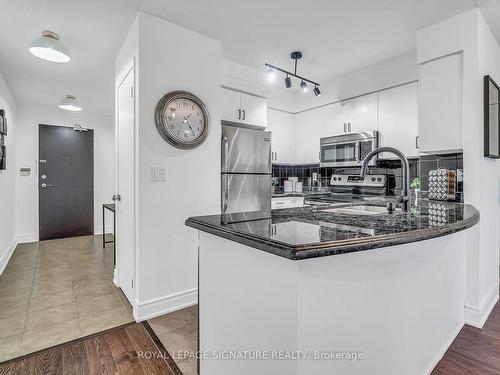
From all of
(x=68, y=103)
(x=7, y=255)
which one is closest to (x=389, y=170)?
(x=68, y=103)

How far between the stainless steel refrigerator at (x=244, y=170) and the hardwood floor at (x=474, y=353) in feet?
6.54

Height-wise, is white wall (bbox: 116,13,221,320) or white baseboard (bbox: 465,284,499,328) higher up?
white wall (bbox: 116,13,221,320)

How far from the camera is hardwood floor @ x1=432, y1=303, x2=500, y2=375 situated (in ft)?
5.26

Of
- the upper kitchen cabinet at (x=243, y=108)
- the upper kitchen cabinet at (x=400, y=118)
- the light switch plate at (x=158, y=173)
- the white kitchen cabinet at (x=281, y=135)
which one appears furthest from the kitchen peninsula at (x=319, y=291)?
the white kitchen cabinet at (x=281, y=135)

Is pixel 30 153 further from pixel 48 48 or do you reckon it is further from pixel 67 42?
pixel 48 48

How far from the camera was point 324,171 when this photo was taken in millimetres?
4277

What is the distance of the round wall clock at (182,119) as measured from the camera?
2.25 meters

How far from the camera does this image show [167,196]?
7.58ft

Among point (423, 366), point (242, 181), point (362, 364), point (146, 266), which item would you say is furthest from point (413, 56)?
point (146, 266)

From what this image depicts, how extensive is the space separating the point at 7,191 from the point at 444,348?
511cm

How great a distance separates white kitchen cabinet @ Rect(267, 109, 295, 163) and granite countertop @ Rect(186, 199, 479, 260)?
2.89 m

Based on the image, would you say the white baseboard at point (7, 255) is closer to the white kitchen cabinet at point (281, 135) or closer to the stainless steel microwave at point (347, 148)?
the white kitchen cabinet at point (281, 135)

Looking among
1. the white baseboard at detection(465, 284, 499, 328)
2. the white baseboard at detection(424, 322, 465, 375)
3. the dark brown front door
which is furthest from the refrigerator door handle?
the dark brown front door

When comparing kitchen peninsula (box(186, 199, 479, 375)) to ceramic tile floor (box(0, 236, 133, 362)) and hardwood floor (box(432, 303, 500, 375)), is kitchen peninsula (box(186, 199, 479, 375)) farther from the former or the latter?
ceramic tile floor (box(0, 236, 133, 362))
